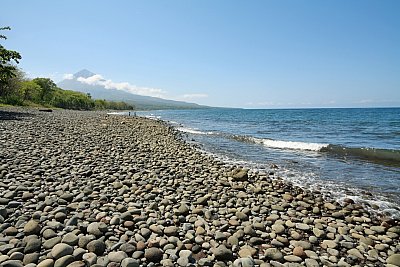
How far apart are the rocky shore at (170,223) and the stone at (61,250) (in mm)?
13

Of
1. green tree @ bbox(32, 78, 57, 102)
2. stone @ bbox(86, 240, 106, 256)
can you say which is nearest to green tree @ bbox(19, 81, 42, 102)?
green tree @ bbox(32, 78, 57, 102)

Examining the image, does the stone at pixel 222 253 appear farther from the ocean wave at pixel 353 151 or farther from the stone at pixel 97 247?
the ocean wave at pixel 353 151

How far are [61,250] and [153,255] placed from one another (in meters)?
1.28

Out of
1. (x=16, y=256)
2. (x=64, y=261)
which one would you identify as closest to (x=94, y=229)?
(x=64, y=261)

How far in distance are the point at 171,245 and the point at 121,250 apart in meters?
0.75

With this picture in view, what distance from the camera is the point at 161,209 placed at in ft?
17.0

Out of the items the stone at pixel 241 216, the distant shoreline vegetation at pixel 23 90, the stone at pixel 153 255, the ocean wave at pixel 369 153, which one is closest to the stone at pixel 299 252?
the stone at pixel 241 216

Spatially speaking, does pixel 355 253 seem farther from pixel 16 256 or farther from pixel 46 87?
pixel 46 87

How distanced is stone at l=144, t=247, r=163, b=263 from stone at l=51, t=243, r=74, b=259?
1061 mm

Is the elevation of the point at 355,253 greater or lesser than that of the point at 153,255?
lesser

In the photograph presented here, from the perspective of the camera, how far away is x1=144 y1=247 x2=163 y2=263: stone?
11.5 ft

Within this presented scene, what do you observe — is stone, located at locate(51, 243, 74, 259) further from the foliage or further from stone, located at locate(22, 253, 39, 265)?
the foliage

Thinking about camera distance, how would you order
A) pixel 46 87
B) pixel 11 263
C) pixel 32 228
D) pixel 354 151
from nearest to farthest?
pixel 11 263 < pixel 32 228 < pixel 354 151 < pixel 46 87

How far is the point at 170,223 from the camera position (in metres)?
4.62
